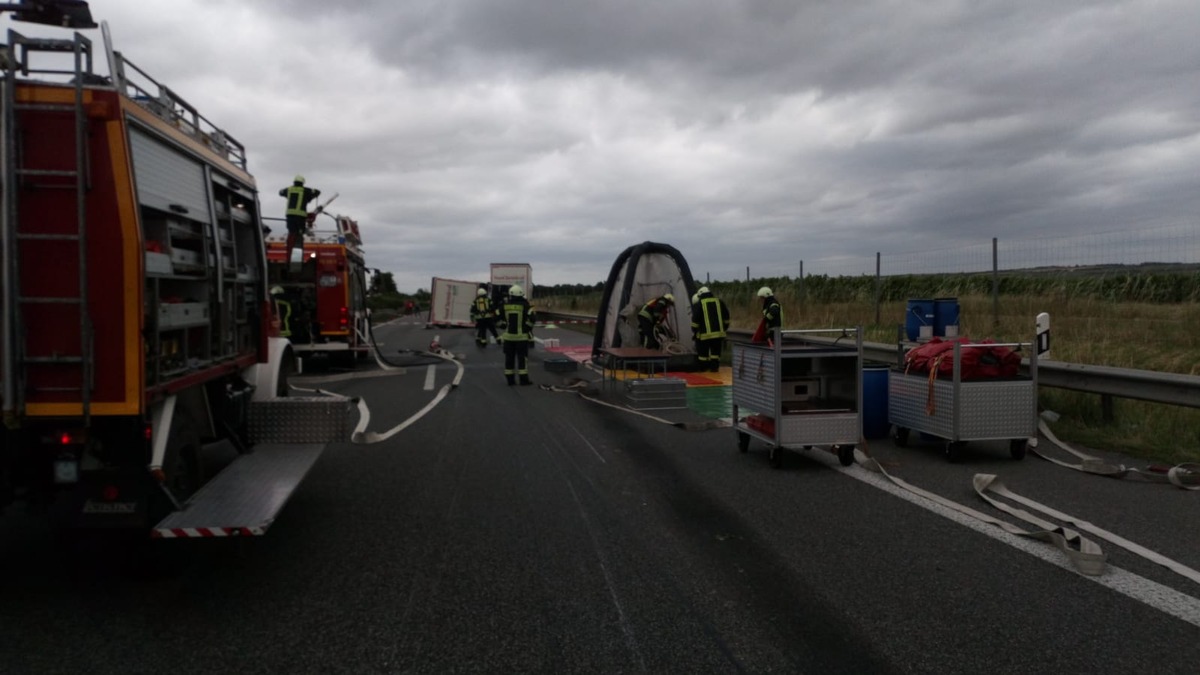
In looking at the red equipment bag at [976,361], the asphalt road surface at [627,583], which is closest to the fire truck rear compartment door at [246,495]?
the asphalt road surface at [627,583]

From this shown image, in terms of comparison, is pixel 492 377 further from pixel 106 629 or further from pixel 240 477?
pixel 106 629

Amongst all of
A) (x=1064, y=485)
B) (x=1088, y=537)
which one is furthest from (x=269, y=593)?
(x=1064, y=485)

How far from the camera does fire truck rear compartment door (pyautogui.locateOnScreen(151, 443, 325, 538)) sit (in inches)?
180

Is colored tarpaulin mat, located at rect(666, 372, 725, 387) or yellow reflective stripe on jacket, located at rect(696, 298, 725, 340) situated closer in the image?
colored tarpaulin mat, located at rect(666, 372, 725, 387)

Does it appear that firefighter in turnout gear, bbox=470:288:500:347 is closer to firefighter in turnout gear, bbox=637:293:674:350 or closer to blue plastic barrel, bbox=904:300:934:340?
firefighter in turnout gear, bbox=637:293:674:350

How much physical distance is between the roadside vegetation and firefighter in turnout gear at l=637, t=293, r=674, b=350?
4.04 metres

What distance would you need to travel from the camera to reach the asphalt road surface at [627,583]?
397cm

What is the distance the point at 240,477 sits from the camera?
573cm

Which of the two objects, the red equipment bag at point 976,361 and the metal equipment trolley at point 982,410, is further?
the red equipment bag at point 976,361

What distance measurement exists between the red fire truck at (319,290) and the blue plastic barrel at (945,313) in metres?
12.1

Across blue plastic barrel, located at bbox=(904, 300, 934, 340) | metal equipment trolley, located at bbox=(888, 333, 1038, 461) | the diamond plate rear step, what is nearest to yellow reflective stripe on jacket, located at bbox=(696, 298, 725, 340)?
blue plastic barrel, located at bbox=(904, 300, 934, 340)

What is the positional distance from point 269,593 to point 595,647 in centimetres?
195

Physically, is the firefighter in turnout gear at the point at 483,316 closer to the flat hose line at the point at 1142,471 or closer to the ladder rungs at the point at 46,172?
the flat hose line at the point at 1142,471

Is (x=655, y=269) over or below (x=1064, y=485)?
over
